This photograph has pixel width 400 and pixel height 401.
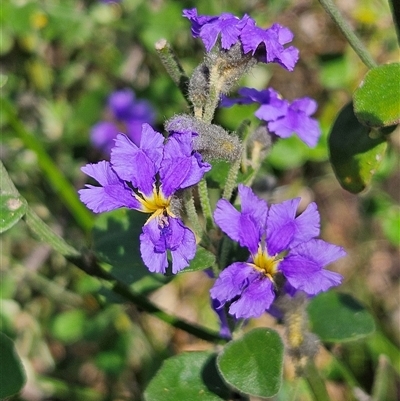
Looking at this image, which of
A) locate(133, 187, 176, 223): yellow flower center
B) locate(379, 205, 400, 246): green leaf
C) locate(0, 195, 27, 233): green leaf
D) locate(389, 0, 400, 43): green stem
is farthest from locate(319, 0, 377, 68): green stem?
locate(379, 205, 400, 246): green leaf

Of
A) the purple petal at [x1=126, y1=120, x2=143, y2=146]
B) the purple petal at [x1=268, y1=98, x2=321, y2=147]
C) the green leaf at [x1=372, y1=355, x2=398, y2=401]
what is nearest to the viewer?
the purple petal at [x1=268, y1=98, x2=321, y2=147]

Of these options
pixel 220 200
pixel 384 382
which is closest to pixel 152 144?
pixel 220 200

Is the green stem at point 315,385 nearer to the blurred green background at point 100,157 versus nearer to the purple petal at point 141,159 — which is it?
the purple petal at point 141,159

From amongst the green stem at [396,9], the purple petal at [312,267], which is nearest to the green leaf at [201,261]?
the purple petal at [312,267]

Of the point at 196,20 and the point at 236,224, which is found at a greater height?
the point at 196,20

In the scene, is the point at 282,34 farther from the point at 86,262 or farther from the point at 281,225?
the point at 86,262

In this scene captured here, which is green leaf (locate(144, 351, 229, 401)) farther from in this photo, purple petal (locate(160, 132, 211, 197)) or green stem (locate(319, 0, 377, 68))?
green stem (locate(319, 0, 377, 68))
